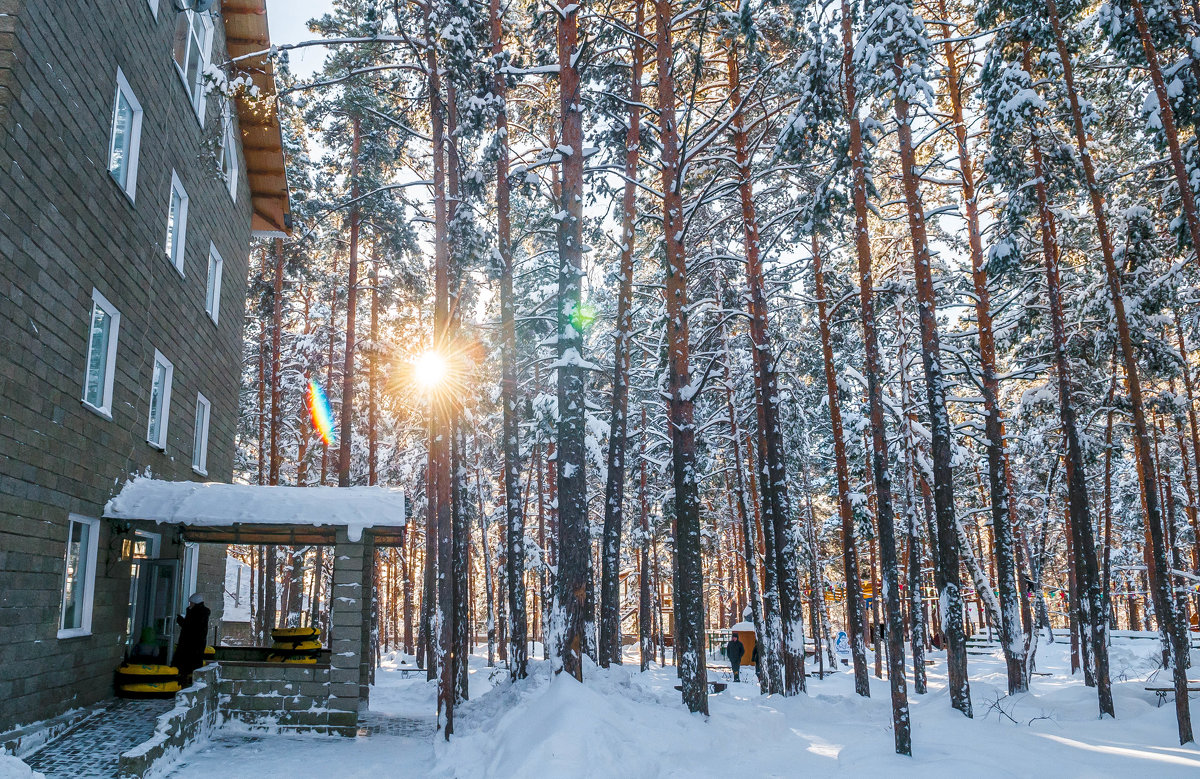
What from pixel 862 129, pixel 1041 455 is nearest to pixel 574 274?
pixel 862 129

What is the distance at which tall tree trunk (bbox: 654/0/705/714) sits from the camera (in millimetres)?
11109

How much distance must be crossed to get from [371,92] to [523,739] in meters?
17.6

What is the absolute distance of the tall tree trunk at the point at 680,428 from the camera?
11109 millimetres

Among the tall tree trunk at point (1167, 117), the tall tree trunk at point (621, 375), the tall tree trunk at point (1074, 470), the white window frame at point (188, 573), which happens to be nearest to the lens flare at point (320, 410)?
the white window frame at point (188, 573)

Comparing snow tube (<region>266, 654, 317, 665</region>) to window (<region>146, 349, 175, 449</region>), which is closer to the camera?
snow tube (<region>266, 654, 317, 665</region>)

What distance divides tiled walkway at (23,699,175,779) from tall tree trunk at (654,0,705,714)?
7112mm

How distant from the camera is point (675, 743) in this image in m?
9.51

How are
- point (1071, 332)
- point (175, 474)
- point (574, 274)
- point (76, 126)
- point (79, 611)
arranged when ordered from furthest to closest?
1. point (1071, 332)
2. point (175, 474)
3. point (574, 274)
4. point (79, 611)
5. point (76, 126)

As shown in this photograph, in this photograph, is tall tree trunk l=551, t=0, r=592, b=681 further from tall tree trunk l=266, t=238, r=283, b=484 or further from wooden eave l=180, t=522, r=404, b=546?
tall tree trunk l=266, t=238, r=283, b=484

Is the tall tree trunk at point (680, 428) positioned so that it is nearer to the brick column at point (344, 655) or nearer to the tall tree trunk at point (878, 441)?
the tall tree trunk at point (878, 441)

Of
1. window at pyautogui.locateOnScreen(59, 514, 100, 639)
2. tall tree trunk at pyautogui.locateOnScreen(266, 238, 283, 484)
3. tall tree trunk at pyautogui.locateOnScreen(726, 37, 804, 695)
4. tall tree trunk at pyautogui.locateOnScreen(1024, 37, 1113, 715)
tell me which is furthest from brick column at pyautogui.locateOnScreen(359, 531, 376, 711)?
tall tree trunk at pyautogui.locateOnScreen(1024, 37, 1113, 715)

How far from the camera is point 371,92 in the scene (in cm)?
2072

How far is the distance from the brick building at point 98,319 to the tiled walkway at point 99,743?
1.52ft

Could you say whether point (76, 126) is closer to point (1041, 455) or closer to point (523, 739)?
point (523, 739)
